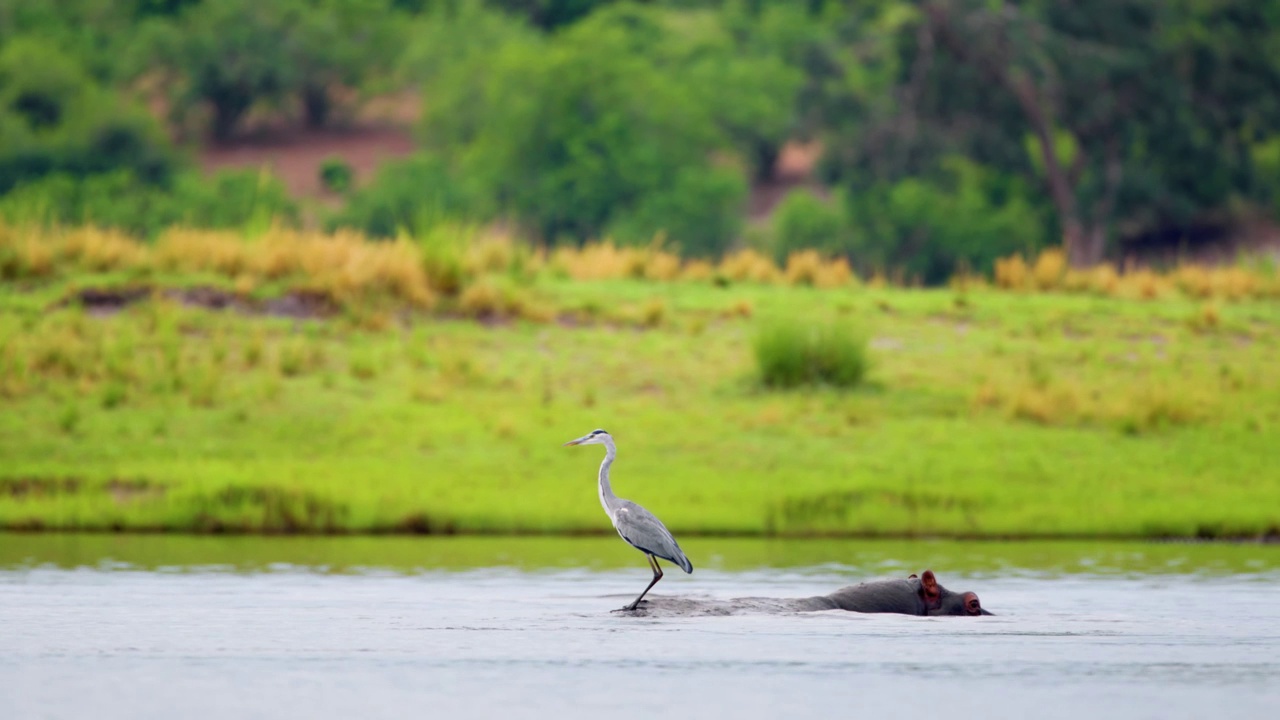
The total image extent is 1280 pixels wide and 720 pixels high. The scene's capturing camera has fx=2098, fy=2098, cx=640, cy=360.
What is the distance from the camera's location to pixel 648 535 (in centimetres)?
1605

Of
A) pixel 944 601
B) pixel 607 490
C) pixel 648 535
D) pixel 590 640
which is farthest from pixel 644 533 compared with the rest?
pixel 944 601

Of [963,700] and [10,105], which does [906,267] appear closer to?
[10,105]

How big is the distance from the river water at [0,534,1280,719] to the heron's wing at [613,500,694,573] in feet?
1.96

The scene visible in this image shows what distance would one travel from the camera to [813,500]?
25.5 m

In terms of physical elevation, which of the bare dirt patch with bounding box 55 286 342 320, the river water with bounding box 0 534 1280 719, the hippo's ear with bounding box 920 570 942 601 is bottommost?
the river water with bounding box 0 534 1280 719

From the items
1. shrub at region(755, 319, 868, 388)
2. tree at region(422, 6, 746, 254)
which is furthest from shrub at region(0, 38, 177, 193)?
shrub at region(755, 319, 868, 388)

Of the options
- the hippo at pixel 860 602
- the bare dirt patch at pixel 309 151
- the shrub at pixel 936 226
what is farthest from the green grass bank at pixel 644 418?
the bare dirt patch at pixel 309 151

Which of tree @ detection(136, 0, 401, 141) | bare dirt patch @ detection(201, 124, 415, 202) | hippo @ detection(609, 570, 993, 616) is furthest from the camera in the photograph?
bare dirt patch @ detection(201, 124, 415, 202)

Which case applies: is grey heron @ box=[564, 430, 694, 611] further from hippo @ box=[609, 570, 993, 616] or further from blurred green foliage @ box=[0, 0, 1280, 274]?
blurred green foliage @ box=[0, 0, 1280, 274]

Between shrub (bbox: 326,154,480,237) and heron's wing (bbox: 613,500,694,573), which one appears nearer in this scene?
heron's wing (bbox: 613,500,694,573)

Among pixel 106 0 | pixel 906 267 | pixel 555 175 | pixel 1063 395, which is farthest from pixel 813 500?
pixel 106 0

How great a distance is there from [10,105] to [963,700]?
231 ft

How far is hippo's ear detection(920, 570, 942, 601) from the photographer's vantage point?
16.3 metres

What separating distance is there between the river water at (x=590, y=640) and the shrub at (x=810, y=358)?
8.52 m
